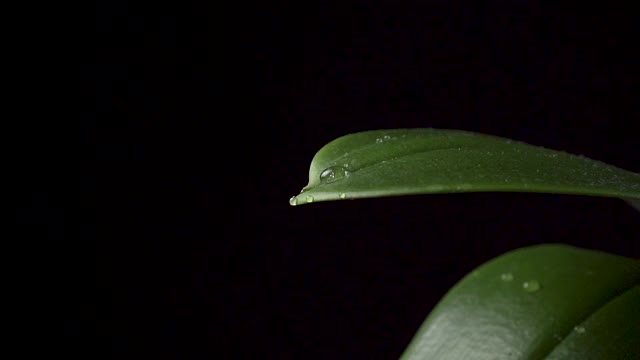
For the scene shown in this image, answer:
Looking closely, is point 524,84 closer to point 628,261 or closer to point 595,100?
point 595,100

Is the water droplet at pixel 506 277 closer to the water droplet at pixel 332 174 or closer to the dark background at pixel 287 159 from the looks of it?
the water droplet at pixel 332 174

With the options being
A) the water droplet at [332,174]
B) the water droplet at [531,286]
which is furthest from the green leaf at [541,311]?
the water droplet at [332,174]

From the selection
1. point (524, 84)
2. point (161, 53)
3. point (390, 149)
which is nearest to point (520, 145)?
point (390, 149)

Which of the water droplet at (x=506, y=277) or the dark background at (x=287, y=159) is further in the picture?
the dark background at (x=287, y=159)

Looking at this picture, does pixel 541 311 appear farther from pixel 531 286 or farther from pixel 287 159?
pixel 287 159

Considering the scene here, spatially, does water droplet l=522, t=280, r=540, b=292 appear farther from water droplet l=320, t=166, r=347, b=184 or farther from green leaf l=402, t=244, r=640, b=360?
water droplet l=320, t=166, r=347, b=184

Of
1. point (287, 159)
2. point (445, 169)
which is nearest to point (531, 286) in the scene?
point (445, 169)

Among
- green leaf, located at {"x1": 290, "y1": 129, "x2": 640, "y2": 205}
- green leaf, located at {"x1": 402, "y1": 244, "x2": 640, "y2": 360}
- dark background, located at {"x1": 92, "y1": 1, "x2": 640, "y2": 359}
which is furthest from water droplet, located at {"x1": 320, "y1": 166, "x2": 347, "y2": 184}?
dark background, located at {"x1": 92, "y1": 1, "x2": 640, "y2": 359}
